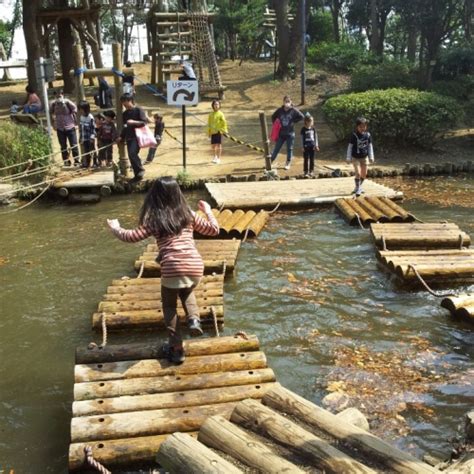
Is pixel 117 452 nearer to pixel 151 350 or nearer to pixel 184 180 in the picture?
pixel 151 350

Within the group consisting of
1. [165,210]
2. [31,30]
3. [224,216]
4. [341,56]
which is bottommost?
[224,216]

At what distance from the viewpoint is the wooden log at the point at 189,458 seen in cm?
343

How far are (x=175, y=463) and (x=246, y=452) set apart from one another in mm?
447

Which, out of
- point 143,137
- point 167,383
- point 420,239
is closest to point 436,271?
point 420,239

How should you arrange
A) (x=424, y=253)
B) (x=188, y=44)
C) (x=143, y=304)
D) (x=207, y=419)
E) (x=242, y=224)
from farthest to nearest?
(x=188, y=44)
(x=242, y=224)
(x=424, y=253)
(x=143, y=304)
(x=207, y=419)

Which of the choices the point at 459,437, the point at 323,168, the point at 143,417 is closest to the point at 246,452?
the point at 143,417

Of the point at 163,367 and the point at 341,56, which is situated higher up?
the point at 341,56

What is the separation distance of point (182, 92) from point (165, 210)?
8.57 m

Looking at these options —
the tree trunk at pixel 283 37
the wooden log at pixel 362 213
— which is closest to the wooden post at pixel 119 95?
the wooden log at pixel 362 213

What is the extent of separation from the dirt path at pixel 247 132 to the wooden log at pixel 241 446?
10702 millimetres

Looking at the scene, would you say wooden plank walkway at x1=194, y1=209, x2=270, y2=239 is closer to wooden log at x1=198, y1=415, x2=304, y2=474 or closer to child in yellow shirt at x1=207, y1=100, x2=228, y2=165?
child in yellow shirt at x1=207, y1=100, x2=228, y2=165

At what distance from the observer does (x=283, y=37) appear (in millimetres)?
24609

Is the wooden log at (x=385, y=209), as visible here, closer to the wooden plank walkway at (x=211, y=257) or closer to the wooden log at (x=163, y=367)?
the wooden plank walkway at (x=211, y=257)

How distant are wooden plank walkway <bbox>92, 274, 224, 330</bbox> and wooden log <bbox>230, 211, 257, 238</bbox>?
7.77ft
